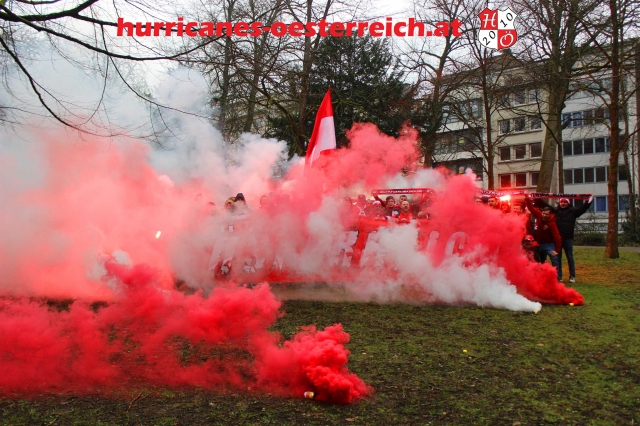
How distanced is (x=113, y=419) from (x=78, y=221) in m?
6.49

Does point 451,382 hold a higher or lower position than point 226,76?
lower

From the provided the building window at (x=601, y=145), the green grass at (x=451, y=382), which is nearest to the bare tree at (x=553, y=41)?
the green grass at (x=451, y=382)

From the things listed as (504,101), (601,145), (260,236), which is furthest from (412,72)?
(601,145)

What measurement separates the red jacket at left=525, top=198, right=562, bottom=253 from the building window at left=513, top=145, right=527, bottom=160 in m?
43.3

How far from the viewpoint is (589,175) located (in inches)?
1916

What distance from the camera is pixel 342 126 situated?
1944 centimetres

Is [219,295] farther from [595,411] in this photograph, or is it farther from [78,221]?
[78,221]

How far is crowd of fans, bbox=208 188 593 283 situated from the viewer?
948cm

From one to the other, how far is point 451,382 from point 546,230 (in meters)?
7.42

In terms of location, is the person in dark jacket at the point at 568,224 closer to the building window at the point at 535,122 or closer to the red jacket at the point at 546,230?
the red jacket at the point at 546,230

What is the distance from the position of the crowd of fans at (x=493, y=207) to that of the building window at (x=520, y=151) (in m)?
42.0

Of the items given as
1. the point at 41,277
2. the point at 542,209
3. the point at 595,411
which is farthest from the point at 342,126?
the point at 595,411

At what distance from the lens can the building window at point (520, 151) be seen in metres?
51.5

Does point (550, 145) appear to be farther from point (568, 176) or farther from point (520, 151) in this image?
point (520, 151)
